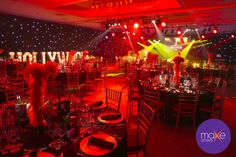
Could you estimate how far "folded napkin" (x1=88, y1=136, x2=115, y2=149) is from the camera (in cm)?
183

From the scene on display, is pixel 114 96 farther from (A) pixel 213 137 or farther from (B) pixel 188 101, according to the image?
(A) pixel 213 137

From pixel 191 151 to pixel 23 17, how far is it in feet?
34.4

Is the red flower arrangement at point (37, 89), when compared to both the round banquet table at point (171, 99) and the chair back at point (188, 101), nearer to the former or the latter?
the chair back at point (188, 101)

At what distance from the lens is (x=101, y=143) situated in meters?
1.85

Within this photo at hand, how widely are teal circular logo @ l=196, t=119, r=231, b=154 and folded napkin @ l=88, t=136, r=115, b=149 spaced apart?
2.45 m

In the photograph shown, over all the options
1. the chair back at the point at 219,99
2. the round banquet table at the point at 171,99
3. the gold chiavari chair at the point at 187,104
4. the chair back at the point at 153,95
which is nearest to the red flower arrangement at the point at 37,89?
the chair back at the point at 153,95

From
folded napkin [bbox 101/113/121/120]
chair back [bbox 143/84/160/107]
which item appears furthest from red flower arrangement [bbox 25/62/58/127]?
chair back [bbox 143/84/160/107]

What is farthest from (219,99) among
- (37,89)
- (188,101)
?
(37,89)

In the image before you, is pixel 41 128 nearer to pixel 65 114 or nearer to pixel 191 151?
pixel 65 114

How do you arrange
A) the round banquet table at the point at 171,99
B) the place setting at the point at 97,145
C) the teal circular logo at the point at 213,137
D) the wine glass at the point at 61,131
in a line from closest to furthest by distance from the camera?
the place setting at the point at 97,145 < the wine glass at the point at 61,131 < the teal circular logo at the point at 213,137 < the round banquet table at the point at 171,99

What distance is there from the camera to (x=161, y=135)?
13.3ft

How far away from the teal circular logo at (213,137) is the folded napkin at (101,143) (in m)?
2.45

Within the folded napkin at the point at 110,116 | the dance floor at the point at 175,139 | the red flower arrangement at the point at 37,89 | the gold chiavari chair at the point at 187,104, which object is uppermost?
the red flower arrangement at the point at 37,89

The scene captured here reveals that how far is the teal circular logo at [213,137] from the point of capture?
3.59 meters
